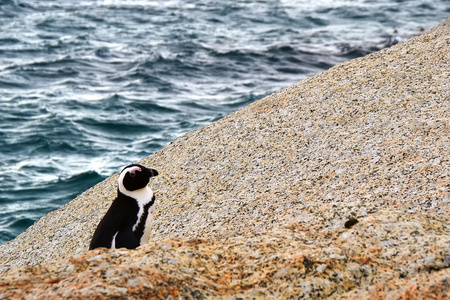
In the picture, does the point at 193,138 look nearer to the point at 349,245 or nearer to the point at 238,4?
the point at 349,245

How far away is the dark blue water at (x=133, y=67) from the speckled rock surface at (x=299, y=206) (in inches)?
220

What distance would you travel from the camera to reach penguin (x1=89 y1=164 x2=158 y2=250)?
5145 mm

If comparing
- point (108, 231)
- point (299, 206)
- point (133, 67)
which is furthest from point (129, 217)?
point (133, 67)

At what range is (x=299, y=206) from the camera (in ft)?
17.5

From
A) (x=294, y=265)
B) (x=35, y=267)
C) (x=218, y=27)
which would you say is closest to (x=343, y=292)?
(x=294, y=265)

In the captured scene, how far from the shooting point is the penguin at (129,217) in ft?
16.9

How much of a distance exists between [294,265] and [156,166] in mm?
4101

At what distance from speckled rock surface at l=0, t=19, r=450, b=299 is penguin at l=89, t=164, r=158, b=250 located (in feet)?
0.55

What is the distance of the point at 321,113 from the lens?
7039mm

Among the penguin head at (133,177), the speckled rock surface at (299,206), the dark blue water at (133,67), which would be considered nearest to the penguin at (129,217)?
the penguin head at (133,177)

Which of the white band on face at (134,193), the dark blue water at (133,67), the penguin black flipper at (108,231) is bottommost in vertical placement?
the dark blue water at (133,67)

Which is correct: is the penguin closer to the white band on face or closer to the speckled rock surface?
the white band on face

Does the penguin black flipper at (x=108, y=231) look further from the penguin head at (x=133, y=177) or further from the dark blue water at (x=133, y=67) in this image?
the dark blue water at (x=133, y=67)

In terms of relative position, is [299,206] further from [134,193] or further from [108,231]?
[108,231]
